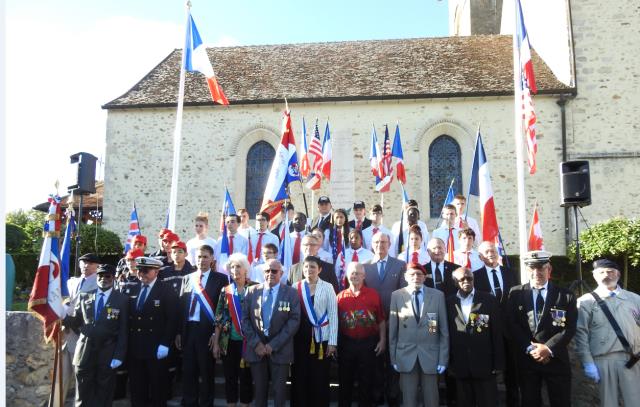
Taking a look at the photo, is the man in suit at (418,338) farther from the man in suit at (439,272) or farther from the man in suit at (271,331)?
the man in suit at (271,331)

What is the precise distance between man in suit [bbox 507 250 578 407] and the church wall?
34.1ft

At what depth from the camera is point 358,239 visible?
23.9 ft

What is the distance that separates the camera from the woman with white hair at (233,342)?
5.90 metres

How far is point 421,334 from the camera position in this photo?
550 centimetres

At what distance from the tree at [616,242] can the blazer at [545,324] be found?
8.15m

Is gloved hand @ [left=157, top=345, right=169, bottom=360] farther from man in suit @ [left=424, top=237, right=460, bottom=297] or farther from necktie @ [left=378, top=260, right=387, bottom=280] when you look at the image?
man in suit @ [left=424, top=237, right=460, bottom=297]

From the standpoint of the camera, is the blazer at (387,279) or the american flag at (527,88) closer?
the blazer at (387,279)

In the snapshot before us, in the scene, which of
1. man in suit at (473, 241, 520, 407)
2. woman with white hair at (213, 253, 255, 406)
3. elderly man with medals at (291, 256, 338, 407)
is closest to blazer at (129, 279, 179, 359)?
woman with white hair at (213, 253, 255, 406)

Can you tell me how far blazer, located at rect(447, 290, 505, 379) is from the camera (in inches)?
209

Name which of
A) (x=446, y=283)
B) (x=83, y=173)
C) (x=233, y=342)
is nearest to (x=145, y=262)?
(x=233, y=342)

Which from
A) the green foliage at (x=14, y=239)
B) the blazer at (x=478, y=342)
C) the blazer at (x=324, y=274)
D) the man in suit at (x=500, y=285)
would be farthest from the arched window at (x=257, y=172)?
the blazer at (x=478, y=342)

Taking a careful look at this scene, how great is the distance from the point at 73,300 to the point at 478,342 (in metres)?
4.63

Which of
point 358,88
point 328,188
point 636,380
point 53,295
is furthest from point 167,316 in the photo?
point 358,88

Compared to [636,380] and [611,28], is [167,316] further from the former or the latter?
[611,28]
